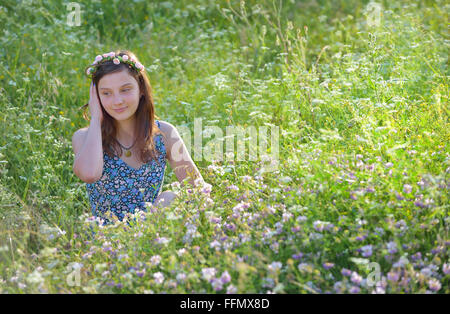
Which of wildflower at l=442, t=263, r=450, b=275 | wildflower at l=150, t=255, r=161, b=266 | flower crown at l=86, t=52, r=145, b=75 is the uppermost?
flower crown at l=86, t=52, r=145, b=75

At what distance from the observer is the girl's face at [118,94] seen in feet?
11.5

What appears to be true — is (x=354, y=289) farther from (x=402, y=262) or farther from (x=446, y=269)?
(x=446, y=269)

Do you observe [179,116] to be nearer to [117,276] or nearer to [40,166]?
[40,166]

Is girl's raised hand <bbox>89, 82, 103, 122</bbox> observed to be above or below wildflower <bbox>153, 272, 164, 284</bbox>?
above

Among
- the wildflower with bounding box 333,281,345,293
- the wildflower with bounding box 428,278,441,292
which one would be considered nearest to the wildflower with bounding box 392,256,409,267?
the wildflower with bounding box 428,278,441,292

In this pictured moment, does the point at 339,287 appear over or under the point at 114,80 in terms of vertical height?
under

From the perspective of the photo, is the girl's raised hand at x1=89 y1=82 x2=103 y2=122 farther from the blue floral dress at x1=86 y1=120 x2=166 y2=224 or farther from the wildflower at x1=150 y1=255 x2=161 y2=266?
the wildflower at x1=150 y1=255 x2=161 y2=266

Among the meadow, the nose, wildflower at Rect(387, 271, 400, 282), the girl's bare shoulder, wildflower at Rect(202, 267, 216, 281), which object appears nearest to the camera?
wildflower at Rect(387, 271, 400, 282)

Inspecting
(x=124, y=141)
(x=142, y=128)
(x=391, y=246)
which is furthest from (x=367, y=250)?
(x=124, y=141)

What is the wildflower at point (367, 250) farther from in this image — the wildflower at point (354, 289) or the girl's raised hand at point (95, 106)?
the girl's raised hand at point (95, 106)

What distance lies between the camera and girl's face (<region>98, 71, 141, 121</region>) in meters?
3.50

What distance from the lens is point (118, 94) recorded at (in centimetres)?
350
